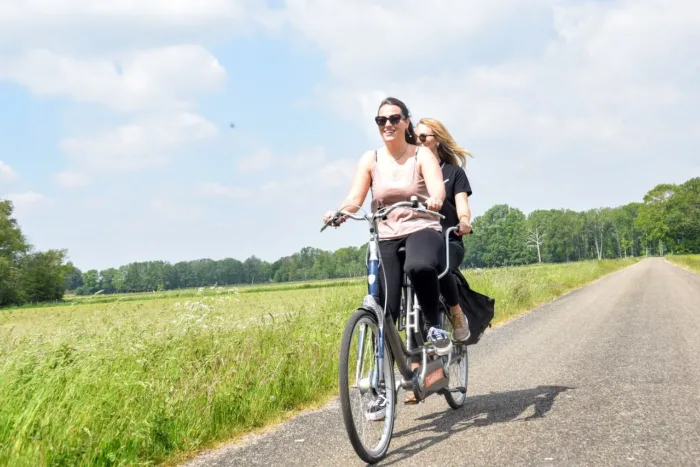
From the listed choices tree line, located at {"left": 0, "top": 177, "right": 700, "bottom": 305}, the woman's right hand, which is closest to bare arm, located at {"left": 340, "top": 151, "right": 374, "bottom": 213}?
the woman's right hand

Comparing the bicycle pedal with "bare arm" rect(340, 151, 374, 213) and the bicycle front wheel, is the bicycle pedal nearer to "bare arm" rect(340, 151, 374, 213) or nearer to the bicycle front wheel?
the bicycle front wheel

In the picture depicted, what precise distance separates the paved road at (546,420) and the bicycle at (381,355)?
28 cm

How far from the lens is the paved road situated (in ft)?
11.9

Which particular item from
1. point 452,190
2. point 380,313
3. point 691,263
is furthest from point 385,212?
point 691,263

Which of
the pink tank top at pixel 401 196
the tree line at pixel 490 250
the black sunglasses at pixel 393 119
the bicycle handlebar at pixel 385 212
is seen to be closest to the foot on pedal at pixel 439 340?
the pink tank top at pixel 401 196

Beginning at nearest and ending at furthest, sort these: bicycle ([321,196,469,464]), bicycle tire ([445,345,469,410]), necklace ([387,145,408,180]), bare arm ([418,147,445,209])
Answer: bicycle ([321,196,469,464]), bare arm ([418,147,445,209]), necklace ([387,145,408,180]), bicycle tire ([445,345,469,410])

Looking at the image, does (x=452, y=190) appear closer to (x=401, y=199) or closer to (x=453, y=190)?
(x=453, y=190)

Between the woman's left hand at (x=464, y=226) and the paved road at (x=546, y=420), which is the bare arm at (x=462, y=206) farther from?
the paved road at (x=546, y=420)

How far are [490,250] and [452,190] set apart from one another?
10503 centimetres

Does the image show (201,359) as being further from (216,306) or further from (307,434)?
(216,306)

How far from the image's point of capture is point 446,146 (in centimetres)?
546

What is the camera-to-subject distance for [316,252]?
180 metres

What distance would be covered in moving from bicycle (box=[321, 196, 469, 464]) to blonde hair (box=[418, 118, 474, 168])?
1306 millimetres

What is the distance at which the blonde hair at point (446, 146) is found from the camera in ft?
17.8
